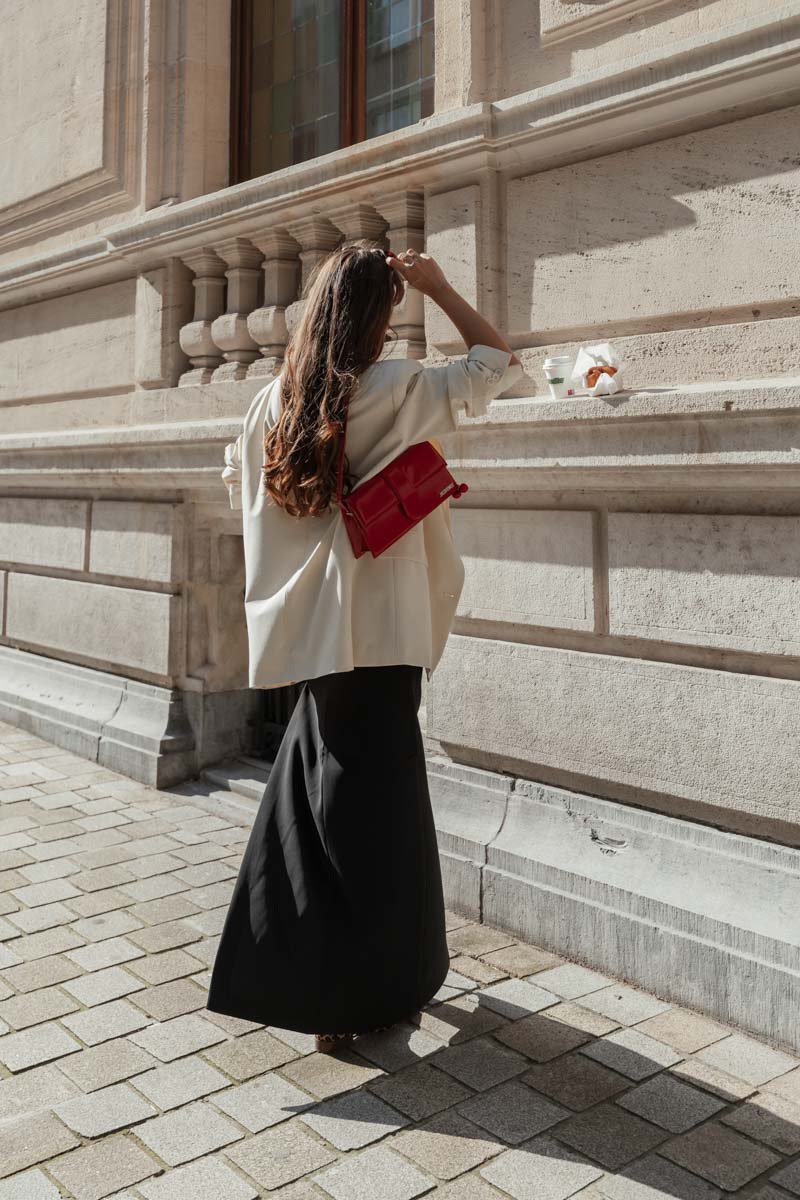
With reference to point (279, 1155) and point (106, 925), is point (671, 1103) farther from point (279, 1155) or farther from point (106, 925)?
point (106, 925)

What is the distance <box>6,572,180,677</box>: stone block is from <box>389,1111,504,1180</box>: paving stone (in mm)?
3702

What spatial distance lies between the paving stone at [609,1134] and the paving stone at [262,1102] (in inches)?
26.1

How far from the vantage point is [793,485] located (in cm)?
339

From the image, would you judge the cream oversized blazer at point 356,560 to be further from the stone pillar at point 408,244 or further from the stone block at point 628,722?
the stone pillar at point 408,244

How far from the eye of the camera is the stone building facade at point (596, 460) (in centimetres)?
349

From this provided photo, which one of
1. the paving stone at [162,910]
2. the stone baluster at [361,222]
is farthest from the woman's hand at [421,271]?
the paving stone at [162,910]

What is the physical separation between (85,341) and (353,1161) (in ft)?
17.9

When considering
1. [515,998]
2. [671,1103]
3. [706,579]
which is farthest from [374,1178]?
[706,579]

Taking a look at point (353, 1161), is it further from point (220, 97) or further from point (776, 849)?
point (220, 97)

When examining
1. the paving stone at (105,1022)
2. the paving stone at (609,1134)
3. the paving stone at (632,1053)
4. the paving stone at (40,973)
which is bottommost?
the paving stone at (609,1134)

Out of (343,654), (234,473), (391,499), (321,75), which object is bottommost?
(343,654)

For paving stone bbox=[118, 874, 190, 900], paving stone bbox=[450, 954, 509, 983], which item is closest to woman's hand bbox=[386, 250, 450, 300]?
paving stone bbox=[450, 954, 509, 983]

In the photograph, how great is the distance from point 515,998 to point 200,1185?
1.29 metres

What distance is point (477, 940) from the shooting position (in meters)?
3.96
